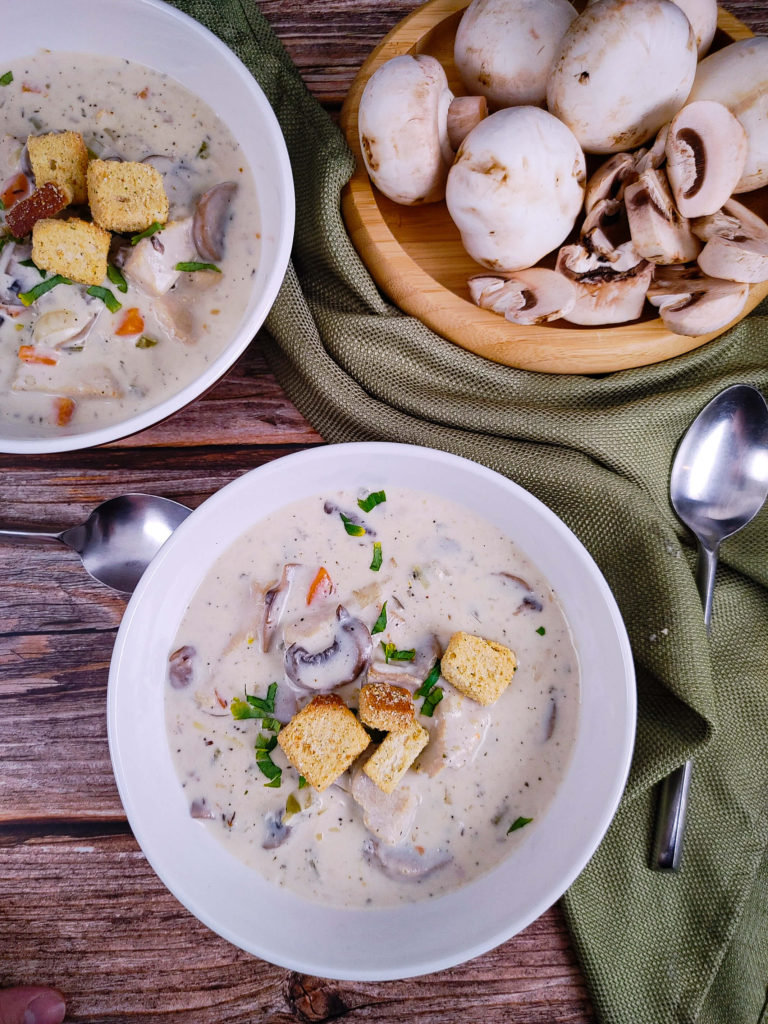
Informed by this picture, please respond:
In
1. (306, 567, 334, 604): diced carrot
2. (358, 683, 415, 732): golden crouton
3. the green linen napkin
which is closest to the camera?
(358, 683, 415, 732): golden crouton

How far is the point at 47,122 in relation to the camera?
61.6 inches

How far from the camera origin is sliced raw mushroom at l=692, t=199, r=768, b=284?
4.55 feet

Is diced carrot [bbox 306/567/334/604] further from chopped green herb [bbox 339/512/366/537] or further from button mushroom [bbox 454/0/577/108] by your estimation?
button mushroom [bbox 454/0/577/108]

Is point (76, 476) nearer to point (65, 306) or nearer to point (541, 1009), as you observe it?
point (65, 306)

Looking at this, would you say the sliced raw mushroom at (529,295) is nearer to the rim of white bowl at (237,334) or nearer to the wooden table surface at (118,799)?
the rim of white bowl at (237,334)

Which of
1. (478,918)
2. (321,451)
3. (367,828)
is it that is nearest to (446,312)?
(321,451)

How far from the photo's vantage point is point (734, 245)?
140 cm

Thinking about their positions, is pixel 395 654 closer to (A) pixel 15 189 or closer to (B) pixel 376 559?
(B) pixel 376 559

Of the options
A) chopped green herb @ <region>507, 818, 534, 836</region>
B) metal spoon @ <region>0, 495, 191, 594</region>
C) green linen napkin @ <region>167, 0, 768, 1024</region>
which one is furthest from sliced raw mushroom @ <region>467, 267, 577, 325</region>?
chopped green herb @ <region>507, 818, 534, 836</region>

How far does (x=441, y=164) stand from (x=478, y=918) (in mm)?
1413

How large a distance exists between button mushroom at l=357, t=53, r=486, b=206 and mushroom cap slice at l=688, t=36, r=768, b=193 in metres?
0.43

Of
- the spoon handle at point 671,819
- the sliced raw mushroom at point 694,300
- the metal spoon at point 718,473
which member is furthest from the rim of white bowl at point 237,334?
the spoon handle at point 671,819

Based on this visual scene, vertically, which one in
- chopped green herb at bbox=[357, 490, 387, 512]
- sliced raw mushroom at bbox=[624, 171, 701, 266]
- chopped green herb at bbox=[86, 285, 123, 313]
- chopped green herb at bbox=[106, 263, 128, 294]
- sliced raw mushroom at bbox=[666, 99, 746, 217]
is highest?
sliced raw mushroom at bbox=[666, 99, 746, 217]

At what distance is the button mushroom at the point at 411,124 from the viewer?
4.67 ft
